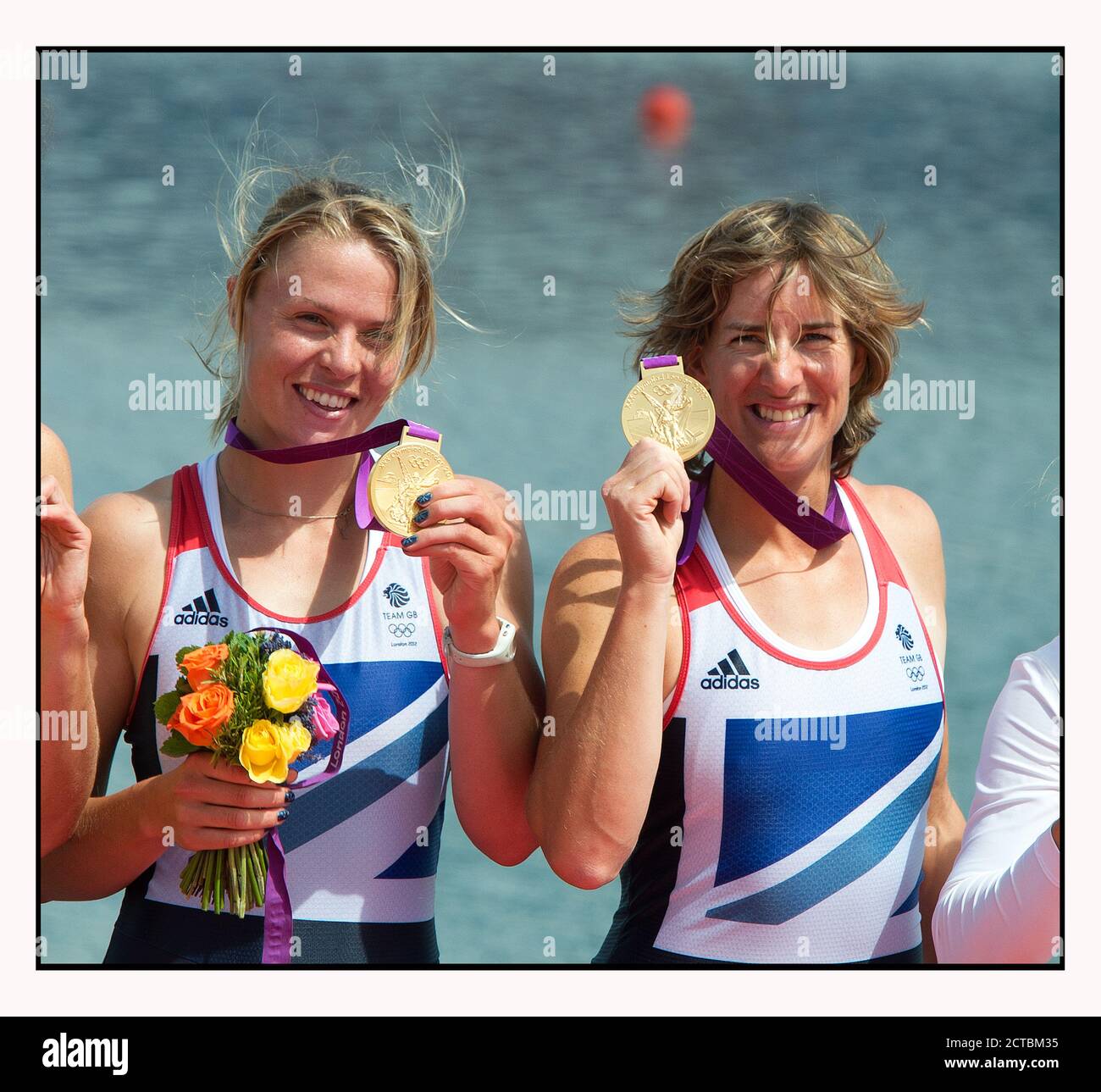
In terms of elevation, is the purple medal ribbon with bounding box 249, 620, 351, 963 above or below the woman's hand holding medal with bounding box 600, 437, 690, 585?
below

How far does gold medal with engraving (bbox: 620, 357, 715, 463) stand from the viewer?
321cm

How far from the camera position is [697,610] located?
3.22 m

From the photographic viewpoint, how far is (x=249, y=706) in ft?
9.73

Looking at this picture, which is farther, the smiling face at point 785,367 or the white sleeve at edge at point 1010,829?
the smiling face at point 785,367

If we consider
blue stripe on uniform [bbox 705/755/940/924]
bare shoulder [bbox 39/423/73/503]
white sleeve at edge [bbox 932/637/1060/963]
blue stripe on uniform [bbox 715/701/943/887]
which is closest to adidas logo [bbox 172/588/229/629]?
bare shoulder [bbox 39/423/73/503]

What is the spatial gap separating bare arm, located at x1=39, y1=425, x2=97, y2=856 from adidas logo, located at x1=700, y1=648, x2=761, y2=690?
144 cm

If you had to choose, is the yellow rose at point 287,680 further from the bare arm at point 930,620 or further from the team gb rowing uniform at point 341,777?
the bare arm at point 930,620

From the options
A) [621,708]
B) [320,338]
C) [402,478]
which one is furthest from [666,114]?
[621,708]

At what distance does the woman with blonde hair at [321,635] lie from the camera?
319 cm

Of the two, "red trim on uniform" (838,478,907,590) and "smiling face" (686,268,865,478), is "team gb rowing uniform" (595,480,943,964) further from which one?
"smiling face" (686,268,865,478)

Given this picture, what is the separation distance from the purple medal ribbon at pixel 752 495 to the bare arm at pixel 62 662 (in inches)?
54.9

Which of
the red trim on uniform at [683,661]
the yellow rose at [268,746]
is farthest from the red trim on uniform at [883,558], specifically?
the yellow rose at [268,746]

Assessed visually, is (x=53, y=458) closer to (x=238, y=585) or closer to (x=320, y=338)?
(x=238, y=585)

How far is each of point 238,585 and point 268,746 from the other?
496 millimetres
